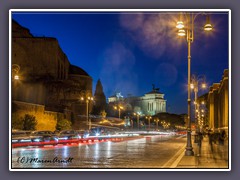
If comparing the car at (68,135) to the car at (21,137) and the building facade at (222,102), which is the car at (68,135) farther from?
the building facade at (222,102)

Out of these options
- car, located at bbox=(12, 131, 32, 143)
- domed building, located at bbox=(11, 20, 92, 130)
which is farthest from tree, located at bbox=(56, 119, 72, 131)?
car, located at bbox=(12, 131, 32, 143)

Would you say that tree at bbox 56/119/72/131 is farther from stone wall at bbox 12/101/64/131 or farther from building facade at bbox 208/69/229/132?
building facade at bbox 208/69/229/132

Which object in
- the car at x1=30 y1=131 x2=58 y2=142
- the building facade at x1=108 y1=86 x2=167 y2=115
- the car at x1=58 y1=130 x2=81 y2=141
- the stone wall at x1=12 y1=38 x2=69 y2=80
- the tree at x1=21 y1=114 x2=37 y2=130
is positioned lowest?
the car at x1=58 y1=130 x2=81 y2=141

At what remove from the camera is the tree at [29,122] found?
49125mm

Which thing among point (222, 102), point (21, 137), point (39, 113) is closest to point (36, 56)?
point (39, 113)

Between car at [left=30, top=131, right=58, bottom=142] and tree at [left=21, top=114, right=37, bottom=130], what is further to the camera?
tree at [left=21, top=114, right=37, bottom=130]

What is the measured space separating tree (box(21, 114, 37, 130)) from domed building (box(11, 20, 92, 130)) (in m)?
0.83

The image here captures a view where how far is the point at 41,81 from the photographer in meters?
70.1

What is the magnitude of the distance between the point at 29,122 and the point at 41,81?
2132 centimetres

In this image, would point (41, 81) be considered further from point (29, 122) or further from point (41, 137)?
point (41, 137)

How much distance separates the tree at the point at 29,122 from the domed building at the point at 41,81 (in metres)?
0.83

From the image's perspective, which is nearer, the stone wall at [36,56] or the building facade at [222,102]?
the building facade at [222,102]

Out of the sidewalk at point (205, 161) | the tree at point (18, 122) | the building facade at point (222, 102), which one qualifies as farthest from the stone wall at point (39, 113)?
the sidewalk at point (205, 161)

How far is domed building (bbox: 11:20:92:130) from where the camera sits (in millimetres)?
52344
